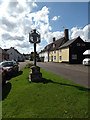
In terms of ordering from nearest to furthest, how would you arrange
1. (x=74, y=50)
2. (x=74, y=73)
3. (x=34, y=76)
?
1. (x=34, y=76)
2. (x=74, y=73)
3. (x=74, y=50)

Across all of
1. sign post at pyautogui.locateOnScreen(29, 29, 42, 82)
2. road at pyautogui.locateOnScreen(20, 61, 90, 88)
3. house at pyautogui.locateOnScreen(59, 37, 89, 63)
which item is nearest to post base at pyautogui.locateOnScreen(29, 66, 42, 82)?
sign post at pyautogui.locateOnScreen(29, 29, 42, 82)

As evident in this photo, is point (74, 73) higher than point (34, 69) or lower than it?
lower

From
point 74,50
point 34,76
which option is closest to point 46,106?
point 34,76

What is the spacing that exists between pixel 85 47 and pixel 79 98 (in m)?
27.3

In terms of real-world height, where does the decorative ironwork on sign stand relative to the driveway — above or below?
above

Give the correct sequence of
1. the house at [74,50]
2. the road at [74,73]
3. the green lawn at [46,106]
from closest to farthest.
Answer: the green lawn at [46,106], the road at [74,73], the house at [74,50]

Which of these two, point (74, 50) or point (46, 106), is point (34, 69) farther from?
point (74, 50)

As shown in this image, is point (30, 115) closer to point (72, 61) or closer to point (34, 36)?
point (34, 36)

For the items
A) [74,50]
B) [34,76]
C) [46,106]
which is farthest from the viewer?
[74,50]

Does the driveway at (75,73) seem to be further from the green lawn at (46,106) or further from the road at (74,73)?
the green lawn at (46,106)

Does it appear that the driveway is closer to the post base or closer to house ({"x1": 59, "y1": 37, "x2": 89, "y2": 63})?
the post base

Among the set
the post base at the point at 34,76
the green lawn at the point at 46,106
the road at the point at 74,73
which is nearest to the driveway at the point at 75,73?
the road at the point at 74,73

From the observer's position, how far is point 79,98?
370 centimetres

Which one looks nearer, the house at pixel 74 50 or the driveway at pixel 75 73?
the driveway at pixel 75 73
